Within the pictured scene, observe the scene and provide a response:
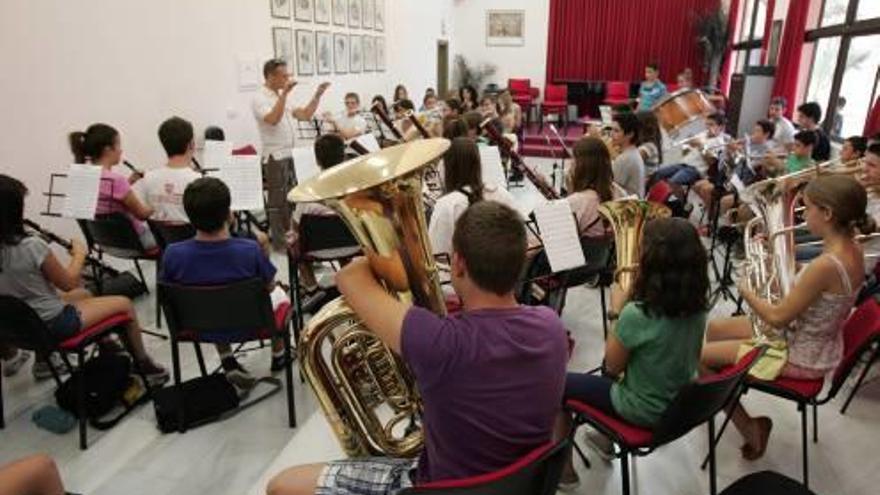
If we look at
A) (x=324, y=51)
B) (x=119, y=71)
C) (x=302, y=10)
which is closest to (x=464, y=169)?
(x=119, y=71)

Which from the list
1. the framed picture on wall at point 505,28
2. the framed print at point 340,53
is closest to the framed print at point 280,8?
the framed print at point 340,53

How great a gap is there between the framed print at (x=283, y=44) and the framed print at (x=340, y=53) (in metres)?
1.06

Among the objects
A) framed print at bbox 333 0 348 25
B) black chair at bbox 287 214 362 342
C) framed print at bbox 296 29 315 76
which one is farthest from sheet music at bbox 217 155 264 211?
framed print at bbox 333 0 348 25

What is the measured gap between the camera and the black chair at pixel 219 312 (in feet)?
7.05

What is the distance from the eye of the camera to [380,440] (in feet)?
5.14

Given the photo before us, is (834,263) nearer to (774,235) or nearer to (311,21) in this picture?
(774,235)

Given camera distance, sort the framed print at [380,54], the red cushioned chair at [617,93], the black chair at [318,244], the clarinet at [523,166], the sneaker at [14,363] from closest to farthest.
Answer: the sneaker at [14,363], the black chair at [318,244], the clarinet at [523,166], the framed print at [380,54], the red cushioned chair at [617,93]

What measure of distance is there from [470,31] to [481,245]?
11789mm

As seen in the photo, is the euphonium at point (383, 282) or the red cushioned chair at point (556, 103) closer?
the euphonium at point (383, 282)

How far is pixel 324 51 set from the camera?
7137mm

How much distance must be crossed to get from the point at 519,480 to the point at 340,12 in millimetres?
7367

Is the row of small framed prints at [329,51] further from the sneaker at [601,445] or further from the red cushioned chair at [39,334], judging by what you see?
the sneaker at [601,445]

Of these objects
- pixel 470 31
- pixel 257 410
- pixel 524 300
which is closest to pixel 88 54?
pixel 257 410

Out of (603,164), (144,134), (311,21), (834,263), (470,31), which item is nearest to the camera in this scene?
(834,263)
